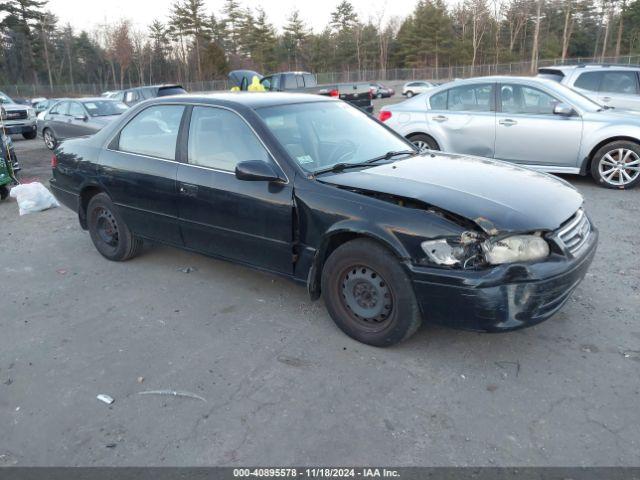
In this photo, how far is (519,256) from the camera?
3066 millimetres

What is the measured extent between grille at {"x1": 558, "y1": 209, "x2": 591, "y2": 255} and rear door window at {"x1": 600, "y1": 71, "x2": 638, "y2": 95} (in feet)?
26.3

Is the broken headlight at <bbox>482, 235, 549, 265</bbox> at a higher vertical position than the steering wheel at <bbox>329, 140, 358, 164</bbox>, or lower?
lower

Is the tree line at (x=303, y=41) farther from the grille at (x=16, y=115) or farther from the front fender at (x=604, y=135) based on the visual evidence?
the front fender at (x=604, y=135)

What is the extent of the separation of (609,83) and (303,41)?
7153cm

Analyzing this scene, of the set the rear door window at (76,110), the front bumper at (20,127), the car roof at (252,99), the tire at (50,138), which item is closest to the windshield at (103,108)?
the rear door window at (76,110)

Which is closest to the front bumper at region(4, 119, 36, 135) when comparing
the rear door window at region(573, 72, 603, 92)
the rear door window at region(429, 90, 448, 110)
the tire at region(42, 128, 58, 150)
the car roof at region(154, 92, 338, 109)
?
the tire at region(42, 128, 58, 150)

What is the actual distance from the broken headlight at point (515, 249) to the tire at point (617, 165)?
521cm

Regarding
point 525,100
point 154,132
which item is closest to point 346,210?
point 154,132

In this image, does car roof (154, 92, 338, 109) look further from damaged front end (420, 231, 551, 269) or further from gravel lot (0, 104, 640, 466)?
damaged front end (420, 231, 551, 269)

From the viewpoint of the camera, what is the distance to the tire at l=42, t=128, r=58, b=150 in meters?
15.1

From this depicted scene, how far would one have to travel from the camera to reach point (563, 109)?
288 inches

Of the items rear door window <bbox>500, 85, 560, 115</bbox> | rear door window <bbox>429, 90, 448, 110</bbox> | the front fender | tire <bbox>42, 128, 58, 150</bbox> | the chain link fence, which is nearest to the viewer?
the front fender

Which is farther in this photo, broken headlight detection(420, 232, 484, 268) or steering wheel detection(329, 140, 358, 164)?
steering wheel detection(329, 140, 358, 164)

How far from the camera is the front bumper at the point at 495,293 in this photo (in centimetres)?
296
